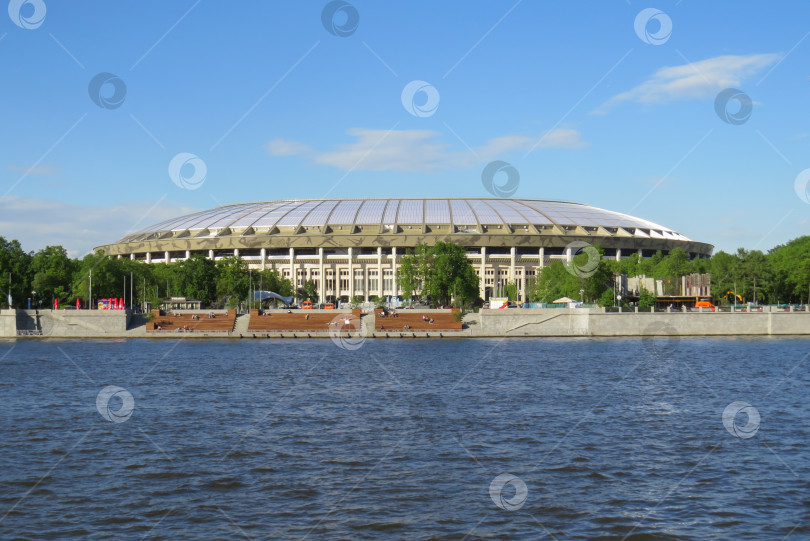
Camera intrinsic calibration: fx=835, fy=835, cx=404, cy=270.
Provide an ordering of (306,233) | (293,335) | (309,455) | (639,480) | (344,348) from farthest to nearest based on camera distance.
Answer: (306,233), (293,335), (344,348), (309,455), (639,480)

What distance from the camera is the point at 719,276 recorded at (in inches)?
3482

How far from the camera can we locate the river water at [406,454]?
1373cm

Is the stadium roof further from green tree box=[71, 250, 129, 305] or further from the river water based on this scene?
the river water

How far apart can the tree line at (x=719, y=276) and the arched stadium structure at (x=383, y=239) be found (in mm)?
7439

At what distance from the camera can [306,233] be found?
10462cm

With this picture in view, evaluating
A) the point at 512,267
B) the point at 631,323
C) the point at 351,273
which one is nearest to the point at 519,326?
the point at 631,323

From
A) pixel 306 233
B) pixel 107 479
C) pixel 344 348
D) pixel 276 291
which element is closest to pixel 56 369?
pixel 344 348

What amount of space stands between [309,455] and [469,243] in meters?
84.7

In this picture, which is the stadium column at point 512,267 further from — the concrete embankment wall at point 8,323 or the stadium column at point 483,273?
the concrete embankment wall at point 8,323

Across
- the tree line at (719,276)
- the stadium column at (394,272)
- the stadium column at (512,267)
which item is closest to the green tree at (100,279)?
the stadium column at (394,272)

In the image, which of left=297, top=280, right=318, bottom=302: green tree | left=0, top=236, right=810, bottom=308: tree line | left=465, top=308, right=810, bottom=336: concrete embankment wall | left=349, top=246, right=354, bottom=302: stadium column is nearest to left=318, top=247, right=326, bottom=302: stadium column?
left=297, top=280, right=318, bottom=302: green tree

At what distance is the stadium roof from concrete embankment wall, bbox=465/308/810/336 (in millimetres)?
37230

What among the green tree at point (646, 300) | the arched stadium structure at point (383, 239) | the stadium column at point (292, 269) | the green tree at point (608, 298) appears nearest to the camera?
the green tree at point (608, 298)

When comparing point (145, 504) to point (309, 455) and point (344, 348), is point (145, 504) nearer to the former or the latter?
point (309, 455)
